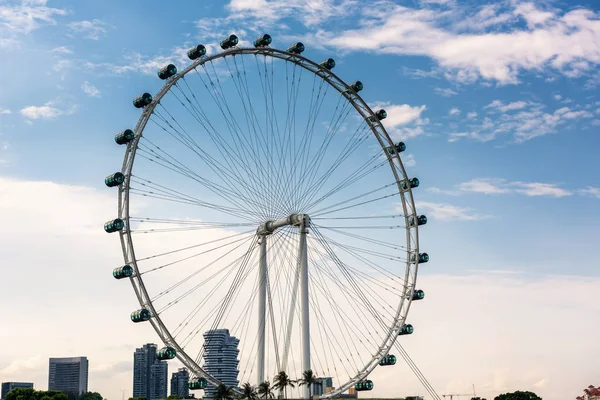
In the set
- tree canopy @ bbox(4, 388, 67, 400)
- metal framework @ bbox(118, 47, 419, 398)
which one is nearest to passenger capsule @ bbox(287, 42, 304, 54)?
metal framework @ bbox(118, 47, 419, 398)

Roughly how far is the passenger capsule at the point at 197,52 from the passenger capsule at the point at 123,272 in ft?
60.7

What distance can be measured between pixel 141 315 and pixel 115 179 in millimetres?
10726

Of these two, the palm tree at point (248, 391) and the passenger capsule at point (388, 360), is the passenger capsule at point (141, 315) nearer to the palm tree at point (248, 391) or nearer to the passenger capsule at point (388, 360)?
the palm tree at point (248, 391)

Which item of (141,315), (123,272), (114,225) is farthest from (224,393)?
(114,225)

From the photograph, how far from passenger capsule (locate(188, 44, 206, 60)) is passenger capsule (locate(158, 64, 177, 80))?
2018mm

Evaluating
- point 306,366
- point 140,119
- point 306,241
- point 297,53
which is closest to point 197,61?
point 140,119

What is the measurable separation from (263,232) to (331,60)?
1927 centimetres

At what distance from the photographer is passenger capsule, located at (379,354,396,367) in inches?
3017

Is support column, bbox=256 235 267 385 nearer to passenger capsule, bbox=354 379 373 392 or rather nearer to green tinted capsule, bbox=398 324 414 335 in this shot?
passenger capsule, bbox=354 379 373 392

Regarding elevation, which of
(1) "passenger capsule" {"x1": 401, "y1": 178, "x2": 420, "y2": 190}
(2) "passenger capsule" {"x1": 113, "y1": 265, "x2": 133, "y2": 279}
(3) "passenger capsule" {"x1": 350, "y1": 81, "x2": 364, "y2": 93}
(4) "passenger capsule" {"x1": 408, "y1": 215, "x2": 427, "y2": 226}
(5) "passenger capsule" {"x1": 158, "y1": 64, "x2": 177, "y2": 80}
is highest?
(3) "passenger capsule" {"x1": 350, "y1": 81, "x2": 364, "y2": 93}

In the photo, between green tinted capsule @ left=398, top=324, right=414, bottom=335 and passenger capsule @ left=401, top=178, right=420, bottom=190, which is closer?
green tinted capsule @ left=398, top=324, right=414, bottom=335

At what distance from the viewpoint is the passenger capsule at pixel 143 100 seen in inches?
2425

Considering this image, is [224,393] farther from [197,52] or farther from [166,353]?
[197,52]

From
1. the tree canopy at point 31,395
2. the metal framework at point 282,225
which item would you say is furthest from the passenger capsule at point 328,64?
the tree canopy at point 31,395
